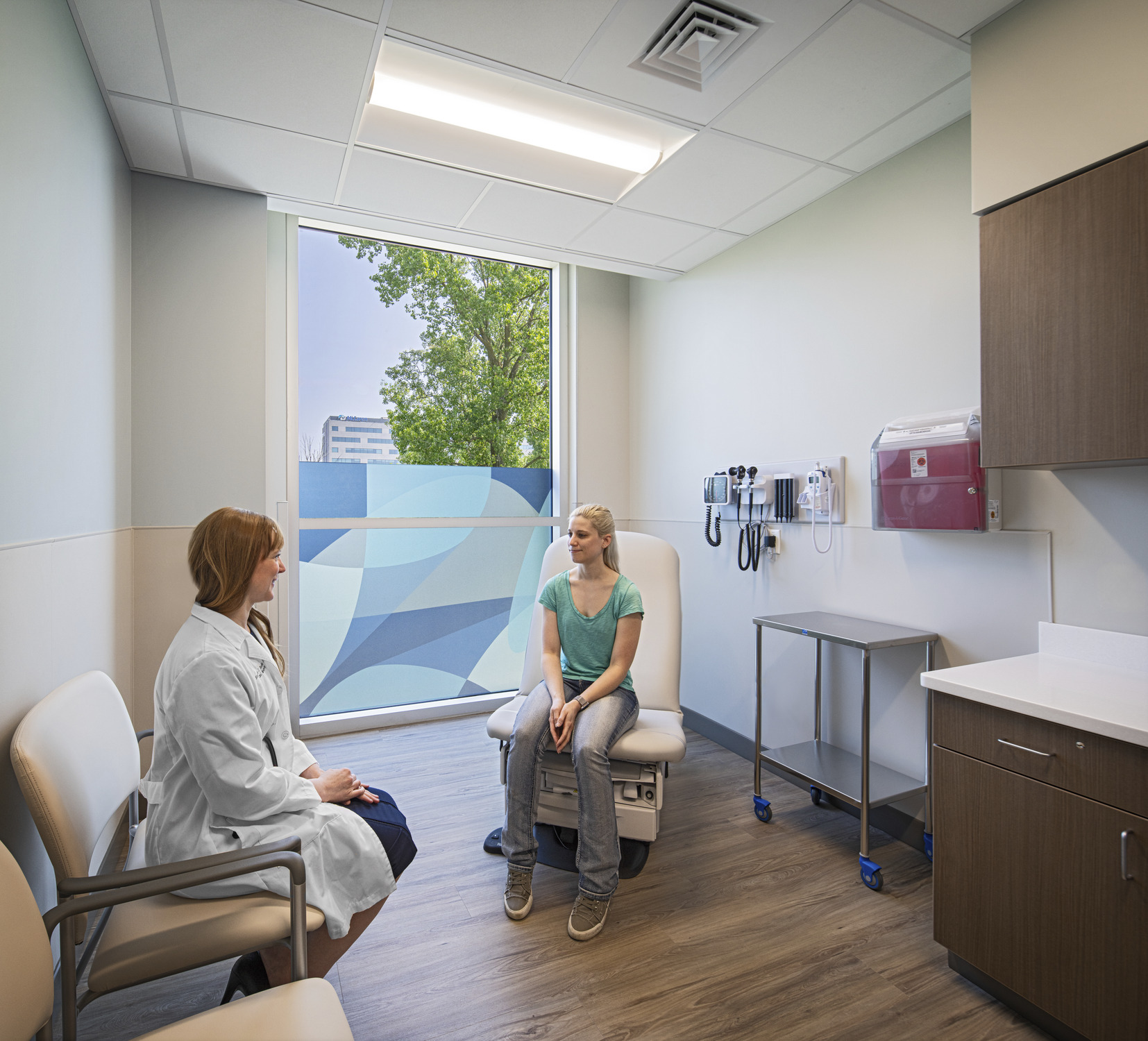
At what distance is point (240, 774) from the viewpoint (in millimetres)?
1274

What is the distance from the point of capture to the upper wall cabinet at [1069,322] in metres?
1.52

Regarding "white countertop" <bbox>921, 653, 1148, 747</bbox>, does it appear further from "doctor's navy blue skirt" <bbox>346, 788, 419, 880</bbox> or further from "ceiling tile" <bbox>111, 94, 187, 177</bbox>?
"ceiling tile" <bbox>111, 94, 187, 177</bbox>

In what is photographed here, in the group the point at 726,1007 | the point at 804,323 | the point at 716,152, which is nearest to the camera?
the point at 726,1007

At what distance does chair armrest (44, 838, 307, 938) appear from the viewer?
102cm

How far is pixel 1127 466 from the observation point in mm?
1810

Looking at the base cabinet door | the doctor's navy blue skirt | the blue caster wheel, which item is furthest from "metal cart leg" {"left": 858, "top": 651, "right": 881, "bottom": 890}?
the doctor's navy blue skirt

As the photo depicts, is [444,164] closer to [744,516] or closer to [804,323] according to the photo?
Answer: [804,323]

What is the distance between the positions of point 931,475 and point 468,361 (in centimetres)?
256

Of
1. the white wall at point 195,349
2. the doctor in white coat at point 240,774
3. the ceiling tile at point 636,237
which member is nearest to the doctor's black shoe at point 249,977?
the doctor in white coat at point 240,774

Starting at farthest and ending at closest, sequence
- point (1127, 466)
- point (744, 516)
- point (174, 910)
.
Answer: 1. point (744, 516)
2. point (1127, 466)
3. point (174, 910)

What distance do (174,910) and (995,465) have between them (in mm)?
2204

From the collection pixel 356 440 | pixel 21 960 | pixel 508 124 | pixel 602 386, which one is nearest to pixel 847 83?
pixel 508 124

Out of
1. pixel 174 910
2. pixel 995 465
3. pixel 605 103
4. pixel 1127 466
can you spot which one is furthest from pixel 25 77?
pixel 1127 466

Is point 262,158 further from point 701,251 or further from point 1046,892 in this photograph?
point 1046,892
